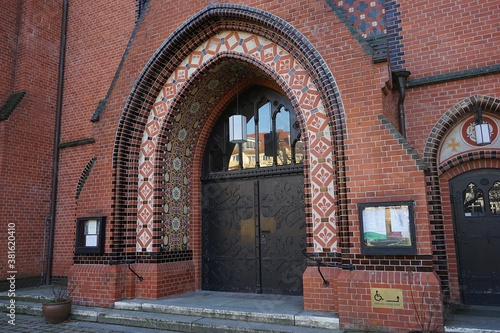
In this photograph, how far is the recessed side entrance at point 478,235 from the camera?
20.6ft

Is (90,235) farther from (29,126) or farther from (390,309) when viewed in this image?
(390,309)

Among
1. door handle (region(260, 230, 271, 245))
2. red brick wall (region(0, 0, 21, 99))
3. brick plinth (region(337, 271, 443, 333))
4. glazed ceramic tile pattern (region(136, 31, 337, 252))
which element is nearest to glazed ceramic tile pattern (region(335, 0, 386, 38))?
glazed ceramic tile pattern (region(136, 31, 337, 252))

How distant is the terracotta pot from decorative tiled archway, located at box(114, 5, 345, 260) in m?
1.64

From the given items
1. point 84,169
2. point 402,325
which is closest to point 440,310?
point 402,325

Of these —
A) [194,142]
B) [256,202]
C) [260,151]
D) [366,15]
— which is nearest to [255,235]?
[256,202]

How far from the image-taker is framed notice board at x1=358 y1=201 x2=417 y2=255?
5.56 meters

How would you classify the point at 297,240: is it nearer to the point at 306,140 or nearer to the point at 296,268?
the point at 296,268

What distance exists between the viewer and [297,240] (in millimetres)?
7949

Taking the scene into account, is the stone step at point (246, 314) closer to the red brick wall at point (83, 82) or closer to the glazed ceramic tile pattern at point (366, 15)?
the red brick wall at point (83, 82)

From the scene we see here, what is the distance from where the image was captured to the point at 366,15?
7066 millimetres

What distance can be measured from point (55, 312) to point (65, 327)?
0.44 m

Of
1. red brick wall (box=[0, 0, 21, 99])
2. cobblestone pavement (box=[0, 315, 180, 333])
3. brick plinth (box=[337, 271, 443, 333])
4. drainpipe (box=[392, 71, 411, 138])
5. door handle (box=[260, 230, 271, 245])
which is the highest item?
red brick wall (box=[0, 0, 21, 99])

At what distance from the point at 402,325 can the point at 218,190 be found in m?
4.82

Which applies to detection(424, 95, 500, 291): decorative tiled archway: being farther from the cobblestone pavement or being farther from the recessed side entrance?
the cobblestone pavement
